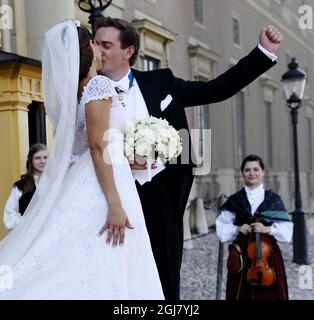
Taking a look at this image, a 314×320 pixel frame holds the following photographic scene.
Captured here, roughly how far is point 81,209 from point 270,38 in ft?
3.70

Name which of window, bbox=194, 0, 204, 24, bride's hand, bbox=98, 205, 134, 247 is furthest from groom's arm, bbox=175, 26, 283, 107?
window, bbox=194, 0, 204, 24

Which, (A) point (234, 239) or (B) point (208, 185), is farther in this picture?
(B) point (208, 185)

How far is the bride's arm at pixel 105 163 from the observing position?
2.72 metres

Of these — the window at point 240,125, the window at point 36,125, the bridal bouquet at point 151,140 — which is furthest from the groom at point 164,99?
the window at point 240,125

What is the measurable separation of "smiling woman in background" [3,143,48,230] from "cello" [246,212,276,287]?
174 cm

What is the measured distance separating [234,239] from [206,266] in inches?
188

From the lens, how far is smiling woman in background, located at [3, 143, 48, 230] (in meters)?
5.10

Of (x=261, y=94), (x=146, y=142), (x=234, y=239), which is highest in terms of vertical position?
(x=261, y=94)

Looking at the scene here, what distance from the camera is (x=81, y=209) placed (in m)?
2.76

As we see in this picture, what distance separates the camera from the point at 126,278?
2.76 meters

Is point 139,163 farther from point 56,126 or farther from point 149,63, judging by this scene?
point 149,63

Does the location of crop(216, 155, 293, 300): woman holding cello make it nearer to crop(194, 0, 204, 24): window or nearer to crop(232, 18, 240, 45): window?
crop(194, 0, 204, 24): window

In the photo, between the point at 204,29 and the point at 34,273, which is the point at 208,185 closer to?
the point at 204,29

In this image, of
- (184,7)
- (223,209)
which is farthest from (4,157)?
(184,7)
